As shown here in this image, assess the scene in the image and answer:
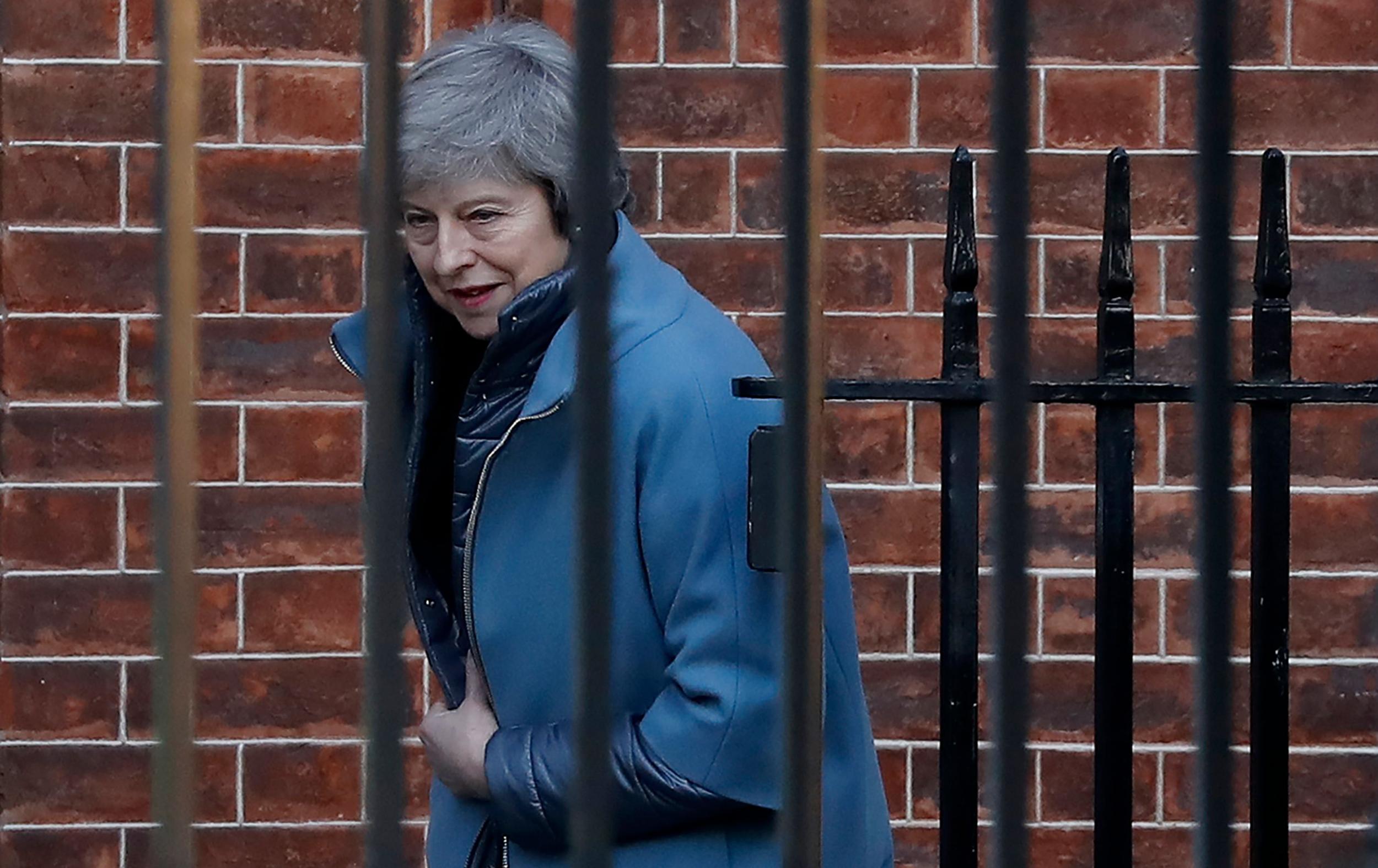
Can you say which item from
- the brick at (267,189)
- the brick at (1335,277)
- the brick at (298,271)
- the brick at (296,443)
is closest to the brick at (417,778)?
the brick at (296,443)

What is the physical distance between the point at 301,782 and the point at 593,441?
2.23 meters

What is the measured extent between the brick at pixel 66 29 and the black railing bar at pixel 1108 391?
1.59 m

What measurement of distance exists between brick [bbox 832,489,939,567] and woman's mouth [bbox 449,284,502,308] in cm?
109

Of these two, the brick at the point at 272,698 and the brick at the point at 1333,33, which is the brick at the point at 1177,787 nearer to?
the brick at the point at 1333,33

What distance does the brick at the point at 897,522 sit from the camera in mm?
2896

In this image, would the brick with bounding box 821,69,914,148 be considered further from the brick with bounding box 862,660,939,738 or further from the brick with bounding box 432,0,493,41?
the brick with bounding box 862,660,939,738

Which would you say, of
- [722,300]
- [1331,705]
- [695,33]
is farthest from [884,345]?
[1331,705]

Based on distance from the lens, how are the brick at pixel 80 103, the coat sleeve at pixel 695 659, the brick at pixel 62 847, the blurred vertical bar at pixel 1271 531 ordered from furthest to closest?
the brick at pixel 62 847 < the brick at pixel 80 103 < the blurred vertical bar at pixel 1271 531 < the coat sleeve at pixel 695 659

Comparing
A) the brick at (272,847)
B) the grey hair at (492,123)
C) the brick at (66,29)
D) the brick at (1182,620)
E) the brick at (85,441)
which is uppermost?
the brick at (66,29)

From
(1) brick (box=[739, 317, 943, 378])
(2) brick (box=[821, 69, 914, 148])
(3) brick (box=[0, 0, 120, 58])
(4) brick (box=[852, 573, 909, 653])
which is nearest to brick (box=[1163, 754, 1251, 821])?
(4) brick (box=[852, 573, 909, 653])

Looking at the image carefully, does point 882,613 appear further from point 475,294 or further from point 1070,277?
point 475,294

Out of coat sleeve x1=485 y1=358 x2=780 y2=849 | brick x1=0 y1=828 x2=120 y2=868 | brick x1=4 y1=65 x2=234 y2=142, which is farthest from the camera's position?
brick x1=0 y1=828 x2=120 y2=868

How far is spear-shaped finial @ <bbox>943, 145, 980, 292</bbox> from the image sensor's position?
1.95 m

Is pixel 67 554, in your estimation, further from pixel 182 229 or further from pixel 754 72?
pixel 182 229
